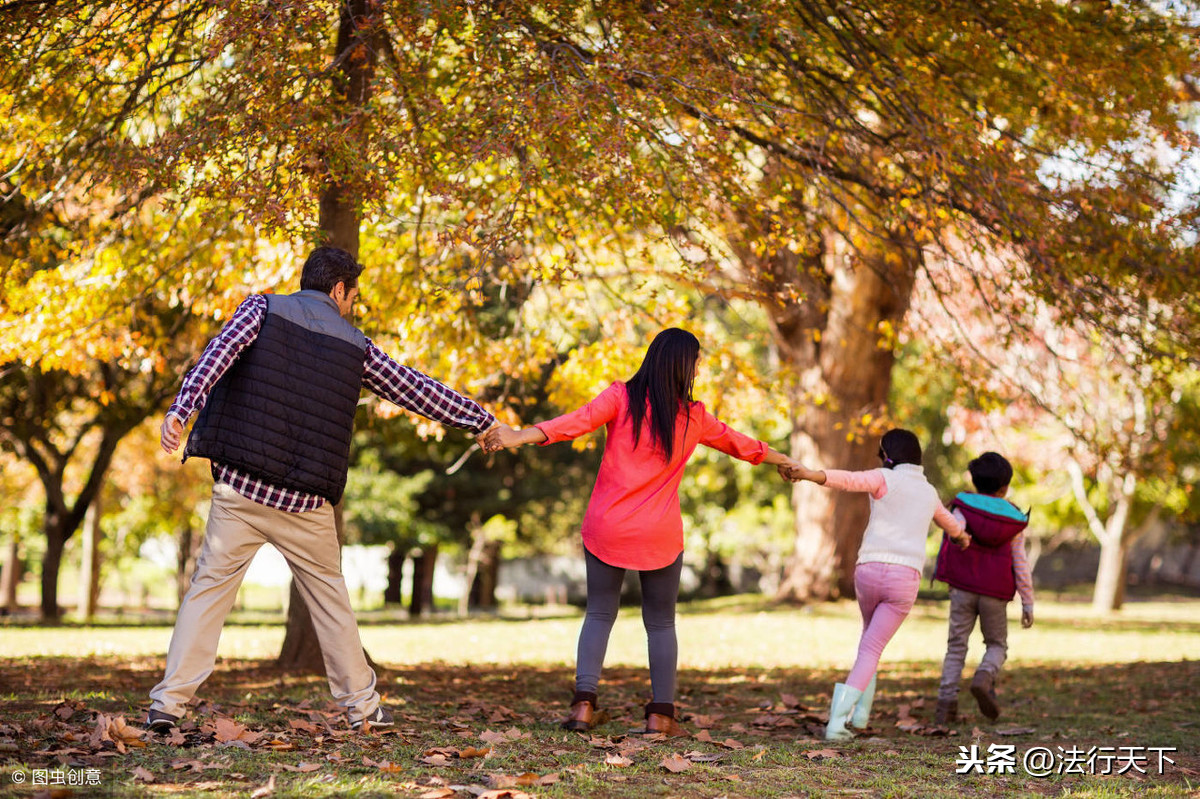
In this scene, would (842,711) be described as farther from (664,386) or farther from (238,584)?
(238,584)

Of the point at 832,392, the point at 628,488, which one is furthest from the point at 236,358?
the point at 832,392

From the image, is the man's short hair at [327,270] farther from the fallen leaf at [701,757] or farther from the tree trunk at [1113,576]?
the tree trunk at [1113,576]

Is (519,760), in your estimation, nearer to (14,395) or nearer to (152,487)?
(14,395)

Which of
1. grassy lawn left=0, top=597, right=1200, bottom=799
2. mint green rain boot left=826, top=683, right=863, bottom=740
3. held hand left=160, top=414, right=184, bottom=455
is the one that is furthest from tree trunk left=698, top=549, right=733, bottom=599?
held hand left=160, top=414, right=184, bottom=455

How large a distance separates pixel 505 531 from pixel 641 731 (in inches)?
1008

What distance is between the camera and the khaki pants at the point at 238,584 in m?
4.90

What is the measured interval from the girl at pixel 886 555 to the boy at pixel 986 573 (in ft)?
2.90

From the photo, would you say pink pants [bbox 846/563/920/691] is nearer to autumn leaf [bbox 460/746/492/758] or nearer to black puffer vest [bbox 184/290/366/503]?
autumn leaf [bbox 460/746/492/758]

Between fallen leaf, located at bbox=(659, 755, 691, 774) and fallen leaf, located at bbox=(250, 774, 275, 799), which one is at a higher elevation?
fallen leaf, located at bbox=(250, 774, 275, 799)

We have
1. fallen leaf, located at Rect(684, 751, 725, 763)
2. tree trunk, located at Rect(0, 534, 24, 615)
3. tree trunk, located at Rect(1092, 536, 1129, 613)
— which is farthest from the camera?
tree trunk, located at Rect(0, 534, 24, 615)

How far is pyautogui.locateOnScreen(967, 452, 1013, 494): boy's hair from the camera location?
7.13 metres

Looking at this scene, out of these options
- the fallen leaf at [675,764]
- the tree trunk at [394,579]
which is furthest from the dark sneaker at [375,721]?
the tree trunk at [394,579]

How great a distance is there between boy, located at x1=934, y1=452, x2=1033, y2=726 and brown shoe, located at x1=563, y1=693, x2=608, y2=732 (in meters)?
2.37

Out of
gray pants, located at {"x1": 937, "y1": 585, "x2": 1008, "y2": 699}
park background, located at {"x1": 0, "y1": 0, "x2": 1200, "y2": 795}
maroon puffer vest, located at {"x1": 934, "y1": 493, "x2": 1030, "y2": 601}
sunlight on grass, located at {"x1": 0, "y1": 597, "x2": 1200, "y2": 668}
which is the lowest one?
sunlight on grass, located at {"x1": 0, "y1": 597, "x2": 1200, "y2": 668}
